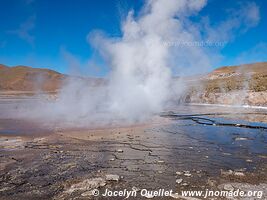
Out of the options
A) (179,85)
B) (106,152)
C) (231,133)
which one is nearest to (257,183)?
(106,152)

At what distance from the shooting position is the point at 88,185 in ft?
17.1

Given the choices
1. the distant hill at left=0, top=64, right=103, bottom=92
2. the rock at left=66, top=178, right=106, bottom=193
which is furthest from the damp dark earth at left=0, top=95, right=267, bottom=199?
the distant hill at left=0, top=64, right=103, bottom=92

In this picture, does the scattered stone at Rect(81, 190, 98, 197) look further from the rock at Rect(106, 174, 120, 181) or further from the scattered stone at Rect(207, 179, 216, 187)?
the scattered stone at Rect(207, 179, 216, 187)

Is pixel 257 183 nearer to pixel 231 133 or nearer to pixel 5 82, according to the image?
pixel 231 133

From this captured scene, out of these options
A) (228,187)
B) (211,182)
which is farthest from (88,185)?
(228,187)

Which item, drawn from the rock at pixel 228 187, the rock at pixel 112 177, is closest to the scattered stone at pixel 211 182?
the rock at pixel 228 187

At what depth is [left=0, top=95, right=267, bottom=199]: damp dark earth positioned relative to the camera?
515cm

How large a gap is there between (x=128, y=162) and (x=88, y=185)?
1.70m

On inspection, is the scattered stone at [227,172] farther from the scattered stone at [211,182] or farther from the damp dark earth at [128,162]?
the scattered stone at [211,182]

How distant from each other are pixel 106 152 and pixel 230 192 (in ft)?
12.4

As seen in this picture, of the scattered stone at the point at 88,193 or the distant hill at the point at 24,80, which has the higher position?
the distant hill at the point at 24,80

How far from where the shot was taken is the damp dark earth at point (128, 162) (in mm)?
5152

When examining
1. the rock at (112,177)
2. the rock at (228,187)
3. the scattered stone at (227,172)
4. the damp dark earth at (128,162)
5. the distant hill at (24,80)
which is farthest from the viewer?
the distant hill at (24,80)

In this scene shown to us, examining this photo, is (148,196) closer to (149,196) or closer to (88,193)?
(149,196)
